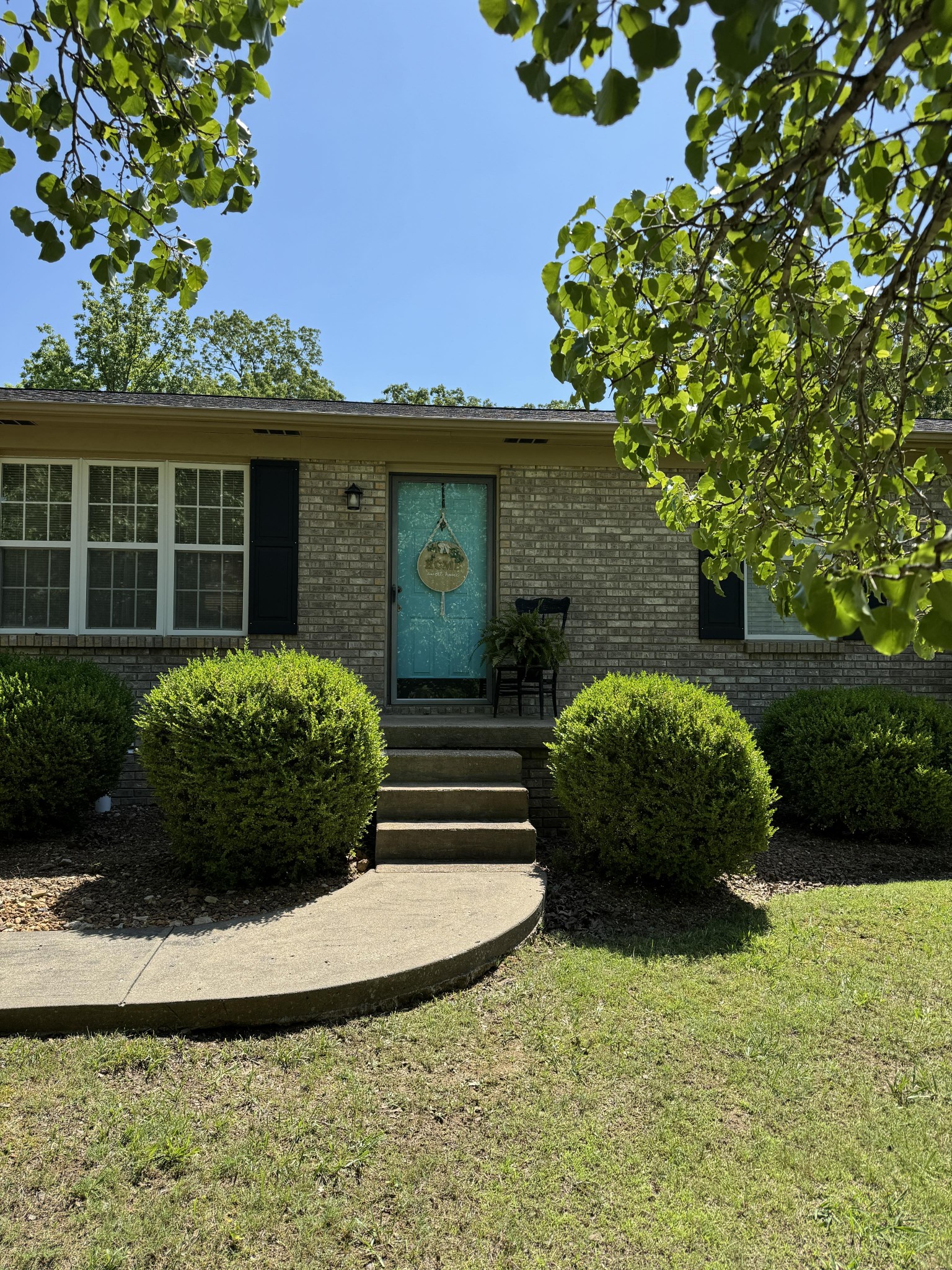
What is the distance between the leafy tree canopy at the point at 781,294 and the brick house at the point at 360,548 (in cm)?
446

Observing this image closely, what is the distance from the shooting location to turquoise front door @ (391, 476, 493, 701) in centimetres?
779

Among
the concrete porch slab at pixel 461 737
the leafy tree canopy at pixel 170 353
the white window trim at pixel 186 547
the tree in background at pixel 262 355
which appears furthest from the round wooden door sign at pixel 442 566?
the tree in background at pixel 262 355

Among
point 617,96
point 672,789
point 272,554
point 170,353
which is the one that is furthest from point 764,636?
point 170,353

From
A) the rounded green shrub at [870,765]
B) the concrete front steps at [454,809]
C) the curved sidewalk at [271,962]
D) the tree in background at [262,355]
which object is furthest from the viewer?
the tree in background at [262,355]

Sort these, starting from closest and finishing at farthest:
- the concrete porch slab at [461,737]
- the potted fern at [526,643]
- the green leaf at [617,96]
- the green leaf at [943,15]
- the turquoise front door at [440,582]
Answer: the green leaf at [943,15] < the green leaf at [617,96] < the concrete porch slab at [461,737] < the potted fern at [526,643] < the turquoise front door at [440,582]

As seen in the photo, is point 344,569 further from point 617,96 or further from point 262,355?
point 262,355

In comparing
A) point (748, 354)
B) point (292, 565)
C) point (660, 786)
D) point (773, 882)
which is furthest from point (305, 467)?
point (748, 354)

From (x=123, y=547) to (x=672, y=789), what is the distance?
5.44 meters

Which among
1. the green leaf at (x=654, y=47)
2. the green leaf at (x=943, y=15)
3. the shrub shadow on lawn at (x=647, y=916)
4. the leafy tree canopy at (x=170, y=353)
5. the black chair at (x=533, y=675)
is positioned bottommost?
the shrub shadow on lawn at (x=647, y=916)

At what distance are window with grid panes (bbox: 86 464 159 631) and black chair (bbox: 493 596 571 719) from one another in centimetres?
325

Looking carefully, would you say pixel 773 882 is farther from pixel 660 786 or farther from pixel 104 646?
pixel 104 646

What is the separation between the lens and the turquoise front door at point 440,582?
7789 mm

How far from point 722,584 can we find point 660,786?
10.9 feet

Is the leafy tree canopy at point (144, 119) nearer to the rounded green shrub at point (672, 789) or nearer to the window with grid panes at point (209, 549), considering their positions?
the rounded green shrub at point (672, 789)
